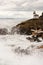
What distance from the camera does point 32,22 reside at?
49.2 feet

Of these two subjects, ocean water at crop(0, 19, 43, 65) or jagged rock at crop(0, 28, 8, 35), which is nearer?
ocean water at crop(0, 19, 43, 65)

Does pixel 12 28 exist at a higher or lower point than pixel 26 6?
lower

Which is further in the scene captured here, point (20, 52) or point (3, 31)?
point (3, 31)

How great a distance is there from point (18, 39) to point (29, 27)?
2563 mm

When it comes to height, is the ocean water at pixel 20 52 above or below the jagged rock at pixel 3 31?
below

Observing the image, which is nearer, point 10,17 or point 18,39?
point 18,39

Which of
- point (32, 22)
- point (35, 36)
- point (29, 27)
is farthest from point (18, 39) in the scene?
point (32, 22)

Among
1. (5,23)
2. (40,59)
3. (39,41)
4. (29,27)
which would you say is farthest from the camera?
(5,23)

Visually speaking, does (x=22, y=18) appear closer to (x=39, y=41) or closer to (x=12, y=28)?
(x=12, y=28)

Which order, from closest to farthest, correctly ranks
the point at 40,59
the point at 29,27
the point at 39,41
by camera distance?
the point at 40,59 < the point at 39,41 < the point at 29,27

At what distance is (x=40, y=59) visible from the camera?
28.0 ft

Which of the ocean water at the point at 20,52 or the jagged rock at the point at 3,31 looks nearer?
the ocean water at the point at 20,52

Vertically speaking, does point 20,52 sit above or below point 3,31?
below

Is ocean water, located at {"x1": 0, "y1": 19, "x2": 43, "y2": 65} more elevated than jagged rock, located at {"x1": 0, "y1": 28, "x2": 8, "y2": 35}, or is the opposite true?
jagged rock, located at {"x1": 0, "y1": 28, "x2": 8, "y2": 35}
